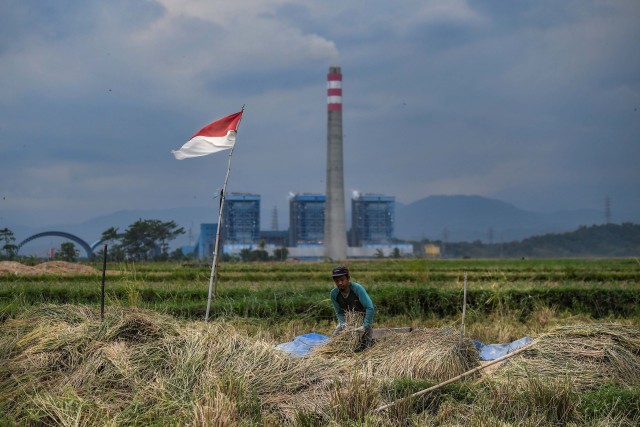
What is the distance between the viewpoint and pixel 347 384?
7566mm

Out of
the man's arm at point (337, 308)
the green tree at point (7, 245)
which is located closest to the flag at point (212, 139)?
the man's arm at point (337, 308)

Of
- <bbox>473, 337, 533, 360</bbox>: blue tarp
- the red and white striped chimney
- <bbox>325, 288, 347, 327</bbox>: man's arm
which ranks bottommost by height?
<bbox>473, 337, 533, 360</bbox>: blue tarp

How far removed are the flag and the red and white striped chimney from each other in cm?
7972

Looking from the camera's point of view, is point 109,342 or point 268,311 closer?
point 109,342

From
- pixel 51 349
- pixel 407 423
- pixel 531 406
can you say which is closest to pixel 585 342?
pixel 531 406

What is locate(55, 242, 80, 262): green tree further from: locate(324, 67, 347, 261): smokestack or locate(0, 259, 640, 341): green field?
locate(324, 67, 347, 261): smokestack

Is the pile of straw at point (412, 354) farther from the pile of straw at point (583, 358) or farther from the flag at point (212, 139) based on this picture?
the flag at point (212, 139)

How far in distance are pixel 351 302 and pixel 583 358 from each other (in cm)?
286

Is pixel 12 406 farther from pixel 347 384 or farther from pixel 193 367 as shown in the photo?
pixel 347 384

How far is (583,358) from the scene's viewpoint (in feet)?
28.0

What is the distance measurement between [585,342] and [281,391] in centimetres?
329

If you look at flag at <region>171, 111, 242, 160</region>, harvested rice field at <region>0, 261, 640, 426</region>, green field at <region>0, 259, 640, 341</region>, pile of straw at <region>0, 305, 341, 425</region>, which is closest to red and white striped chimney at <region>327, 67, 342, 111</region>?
green field at <region>0, 259, 640, 341</region>

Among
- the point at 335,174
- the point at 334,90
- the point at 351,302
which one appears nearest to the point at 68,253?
the point at 351,302

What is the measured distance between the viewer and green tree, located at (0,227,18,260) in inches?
1498
